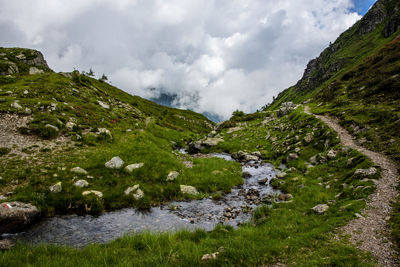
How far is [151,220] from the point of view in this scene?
43.7ft

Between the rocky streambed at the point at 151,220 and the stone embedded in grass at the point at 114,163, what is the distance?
5678mm

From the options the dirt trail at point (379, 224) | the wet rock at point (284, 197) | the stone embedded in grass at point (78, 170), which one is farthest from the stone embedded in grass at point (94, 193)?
the dirt trail at point (379, 224)

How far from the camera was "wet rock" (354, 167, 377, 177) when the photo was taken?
13.8 m

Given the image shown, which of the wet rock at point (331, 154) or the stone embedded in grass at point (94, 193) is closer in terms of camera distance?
the stone embedded in grass at point (94, 193)

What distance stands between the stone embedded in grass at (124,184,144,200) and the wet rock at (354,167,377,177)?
18.4m

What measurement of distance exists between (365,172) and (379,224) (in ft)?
22.9

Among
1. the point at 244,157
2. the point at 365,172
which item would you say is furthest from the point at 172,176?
the point at 244,157

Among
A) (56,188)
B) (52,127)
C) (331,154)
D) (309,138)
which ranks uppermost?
(52,127)

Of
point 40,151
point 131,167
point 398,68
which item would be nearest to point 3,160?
point 40,151

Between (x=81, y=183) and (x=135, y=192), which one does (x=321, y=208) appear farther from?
(x=81, y=183)

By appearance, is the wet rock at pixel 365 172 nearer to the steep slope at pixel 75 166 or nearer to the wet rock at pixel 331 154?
the wet rock at pixel 331 154

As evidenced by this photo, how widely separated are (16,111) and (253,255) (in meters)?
35.1

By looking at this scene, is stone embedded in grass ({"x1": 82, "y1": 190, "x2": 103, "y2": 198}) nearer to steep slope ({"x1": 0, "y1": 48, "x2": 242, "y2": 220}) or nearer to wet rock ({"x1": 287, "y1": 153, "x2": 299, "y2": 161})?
steep slope ({"x1": 0, "y1": 48, "x2": 242, "y2": 220})

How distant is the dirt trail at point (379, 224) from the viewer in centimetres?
716
